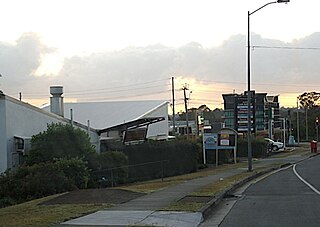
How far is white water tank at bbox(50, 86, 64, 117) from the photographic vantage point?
159 feet

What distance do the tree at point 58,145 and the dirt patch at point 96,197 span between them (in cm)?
1195

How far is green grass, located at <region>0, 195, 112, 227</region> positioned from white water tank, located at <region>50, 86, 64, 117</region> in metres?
30.3

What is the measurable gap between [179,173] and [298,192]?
2223 centimetres

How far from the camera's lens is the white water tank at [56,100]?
1908 inches

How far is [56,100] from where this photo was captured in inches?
1913

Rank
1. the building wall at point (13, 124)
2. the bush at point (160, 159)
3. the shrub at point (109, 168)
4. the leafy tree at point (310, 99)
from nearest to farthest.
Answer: the building wall at point (13, 124) < the shrub at point (109, 168) < the bush at point (160, 159) < the leafy tree at point (310, 99)

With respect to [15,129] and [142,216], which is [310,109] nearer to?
[15,129]

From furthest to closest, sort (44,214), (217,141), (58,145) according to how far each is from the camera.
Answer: (217,141), (58,145), (44,214)

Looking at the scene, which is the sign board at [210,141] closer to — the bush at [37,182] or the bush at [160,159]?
the bush at [160,159]

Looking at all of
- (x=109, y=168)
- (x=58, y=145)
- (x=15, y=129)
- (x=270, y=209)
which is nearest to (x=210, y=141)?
(x=109, y=168)

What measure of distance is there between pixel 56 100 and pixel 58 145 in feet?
49.1

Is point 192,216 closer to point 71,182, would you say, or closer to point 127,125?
point 71,182

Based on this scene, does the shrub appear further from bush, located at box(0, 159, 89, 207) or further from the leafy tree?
the leafy tree

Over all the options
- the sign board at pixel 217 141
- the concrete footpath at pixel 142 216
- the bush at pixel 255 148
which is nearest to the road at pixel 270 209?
the concrete footpath at pixel 142 216
